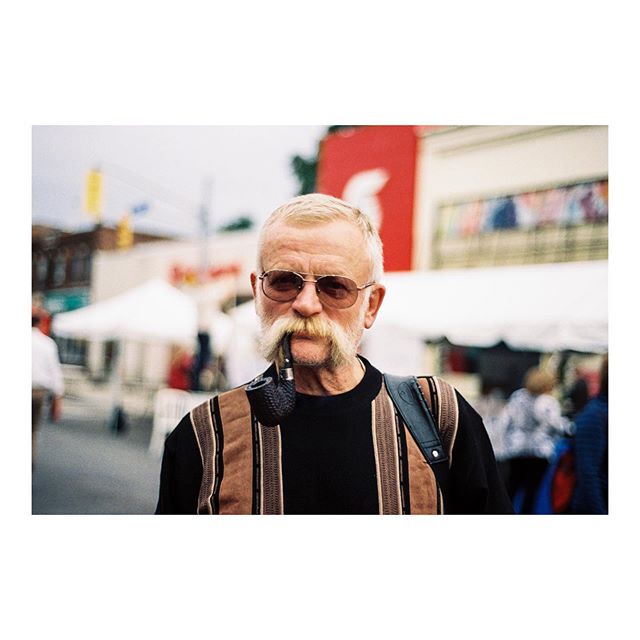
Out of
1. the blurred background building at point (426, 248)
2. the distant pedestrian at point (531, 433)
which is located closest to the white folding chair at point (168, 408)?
the blurred background building at point (426, 248)

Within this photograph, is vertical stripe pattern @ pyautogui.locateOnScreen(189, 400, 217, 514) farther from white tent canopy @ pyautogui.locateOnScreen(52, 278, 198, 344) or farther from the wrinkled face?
white tent canopy @ pyautogui.locateOnScreen(52, 278, 198, 344)

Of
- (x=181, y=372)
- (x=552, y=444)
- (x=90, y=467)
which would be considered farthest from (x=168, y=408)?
(x=552, y=444)

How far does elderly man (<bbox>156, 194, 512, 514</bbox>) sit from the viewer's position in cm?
186

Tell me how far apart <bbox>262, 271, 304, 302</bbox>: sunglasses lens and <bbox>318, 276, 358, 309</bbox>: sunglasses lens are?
0.22ft

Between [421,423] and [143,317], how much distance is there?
302 centimetres

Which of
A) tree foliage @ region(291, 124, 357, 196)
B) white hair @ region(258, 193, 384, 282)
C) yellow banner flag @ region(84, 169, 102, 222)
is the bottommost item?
white hair @ region(258, 193, 384, 282)

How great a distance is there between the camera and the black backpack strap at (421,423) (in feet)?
6.07

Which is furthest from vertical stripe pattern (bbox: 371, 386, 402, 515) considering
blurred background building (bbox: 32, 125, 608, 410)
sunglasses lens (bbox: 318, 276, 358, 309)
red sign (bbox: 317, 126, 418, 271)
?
red sign (bbox: 317, 126, 418, 271)

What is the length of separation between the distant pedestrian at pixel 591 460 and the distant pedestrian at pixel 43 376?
2379mm

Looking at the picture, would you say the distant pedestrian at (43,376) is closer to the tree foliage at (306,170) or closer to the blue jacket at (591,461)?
the tree foliage at (306,170)


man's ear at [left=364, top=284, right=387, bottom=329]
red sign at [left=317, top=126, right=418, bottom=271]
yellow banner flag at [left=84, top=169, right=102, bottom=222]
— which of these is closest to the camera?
man's ear at [left=364, top=284, right=387, bottom=329]

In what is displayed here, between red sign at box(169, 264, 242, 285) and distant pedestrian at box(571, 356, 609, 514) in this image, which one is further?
red sign at box(169, 264, 242, 285)
